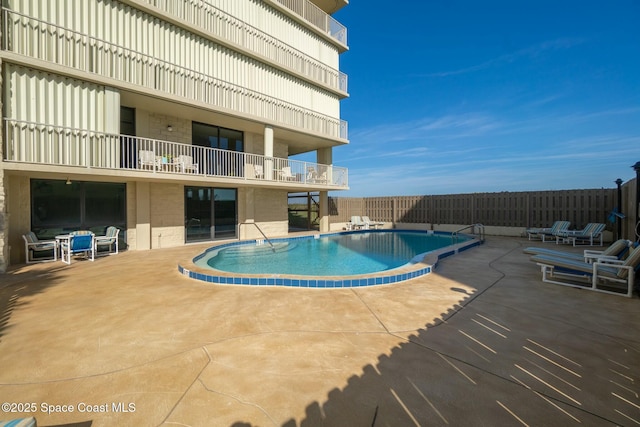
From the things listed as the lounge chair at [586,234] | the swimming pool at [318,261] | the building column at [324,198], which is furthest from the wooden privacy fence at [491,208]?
Result: the swimming pool at [318,261]

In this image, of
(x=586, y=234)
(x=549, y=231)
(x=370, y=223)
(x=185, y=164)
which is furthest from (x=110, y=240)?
(x=586, y=234)

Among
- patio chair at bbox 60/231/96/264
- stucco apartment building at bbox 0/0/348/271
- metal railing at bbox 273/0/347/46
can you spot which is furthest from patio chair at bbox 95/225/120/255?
metal railing at bbox 273/0/347/46

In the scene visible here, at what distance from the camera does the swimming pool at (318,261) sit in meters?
5.53

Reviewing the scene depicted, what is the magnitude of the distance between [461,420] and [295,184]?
458 inches

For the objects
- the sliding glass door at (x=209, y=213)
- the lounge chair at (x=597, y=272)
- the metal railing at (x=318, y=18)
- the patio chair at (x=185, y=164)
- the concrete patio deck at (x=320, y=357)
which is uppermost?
the metal railing at (x=318, y=18)

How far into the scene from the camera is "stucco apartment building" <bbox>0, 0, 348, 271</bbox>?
24.7 ft

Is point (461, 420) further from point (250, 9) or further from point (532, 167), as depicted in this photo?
point (532, 167)

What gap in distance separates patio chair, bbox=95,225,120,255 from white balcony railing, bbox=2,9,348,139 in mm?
4923

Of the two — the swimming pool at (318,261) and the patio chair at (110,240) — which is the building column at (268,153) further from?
the patio chair at (110,240)

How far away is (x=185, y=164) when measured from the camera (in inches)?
395

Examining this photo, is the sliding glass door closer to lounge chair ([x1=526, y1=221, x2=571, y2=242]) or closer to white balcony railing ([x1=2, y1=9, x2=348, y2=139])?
white balcony railing ([x1=2, y1=9, x2=348, y2=139])

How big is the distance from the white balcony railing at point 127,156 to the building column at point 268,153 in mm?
45

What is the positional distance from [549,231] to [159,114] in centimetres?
1743

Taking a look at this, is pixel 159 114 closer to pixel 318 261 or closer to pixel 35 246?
pixel 35 246
